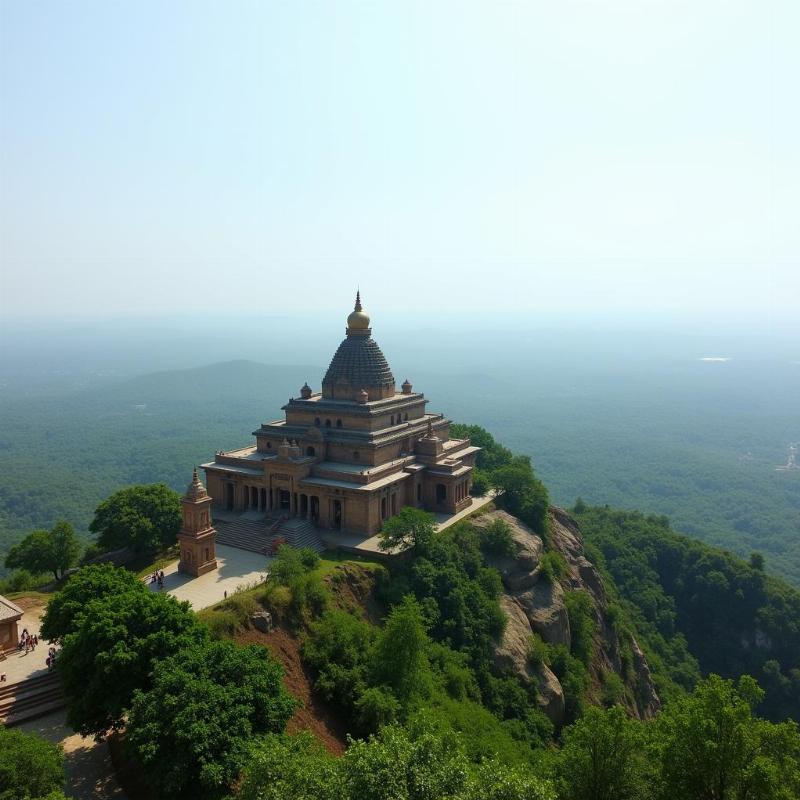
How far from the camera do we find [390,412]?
49.1m

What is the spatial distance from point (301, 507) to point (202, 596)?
11.8 metres

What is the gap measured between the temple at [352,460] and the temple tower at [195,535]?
7.39 m

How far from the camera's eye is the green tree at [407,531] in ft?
126

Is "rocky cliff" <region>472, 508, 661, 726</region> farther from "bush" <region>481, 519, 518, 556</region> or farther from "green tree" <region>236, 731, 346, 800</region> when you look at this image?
"green tree" <region>236, 731, 346, 800</region>

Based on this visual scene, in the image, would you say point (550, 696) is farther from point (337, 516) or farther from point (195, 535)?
point (195, 535)

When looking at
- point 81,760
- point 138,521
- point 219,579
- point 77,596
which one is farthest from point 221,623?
point 138,521

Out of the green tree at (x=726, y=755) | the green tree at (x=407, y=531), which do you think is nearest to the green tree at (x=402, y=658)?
the green tree at (x=407, y=531)

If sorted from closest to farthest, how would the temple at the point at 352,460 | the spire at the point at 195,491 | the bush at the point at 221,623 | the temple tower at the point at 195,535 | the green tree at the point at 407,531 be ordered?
the bush at the point at 221,623 → the temple tower at the point at 195,535 → the spire at the point at 195,491 → the green tree at the point at 407,531 → the temple at the point at 352,460

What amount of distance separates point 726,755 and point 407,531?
2212cm

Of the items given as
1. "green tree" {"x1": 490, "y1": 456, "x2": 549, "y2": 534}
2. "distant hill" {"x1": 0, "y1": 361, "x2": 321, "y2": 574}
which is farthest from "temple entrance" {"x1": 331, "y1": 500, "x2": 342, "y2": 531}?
"distant hill" {"x1": 0, "y1": 361, "x2": 321, "y2": 574}

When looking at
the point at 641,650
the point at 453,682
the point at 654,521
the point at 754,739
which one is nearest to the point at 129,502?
the point at 453,682

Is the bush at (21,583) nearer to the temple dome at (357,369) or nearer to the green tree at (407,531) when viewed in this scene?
the green tree at (407,531)

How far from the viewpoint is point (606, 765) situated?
21000 mm

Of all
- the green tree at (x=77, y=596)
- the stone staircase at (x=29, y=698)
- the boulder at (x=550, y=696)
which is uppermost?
the green tree at (x=77, y=596)
